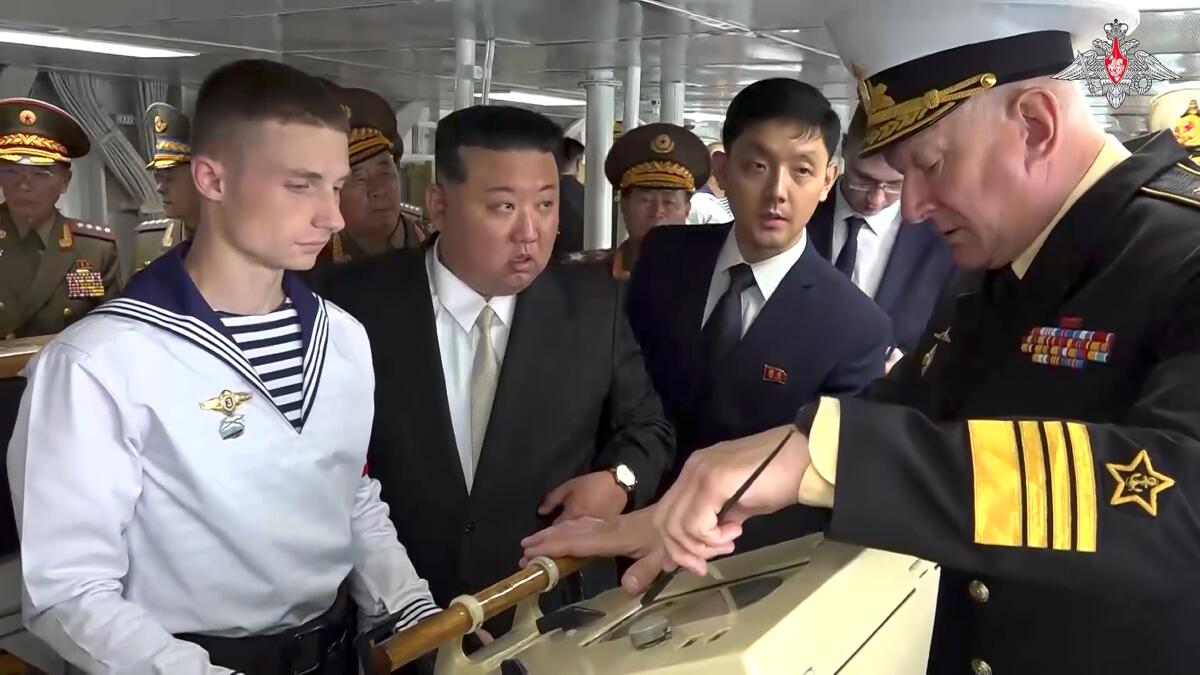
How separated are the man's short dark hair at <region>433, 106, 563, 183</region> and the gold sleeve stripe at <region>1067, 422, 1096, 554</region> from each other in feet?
4.30

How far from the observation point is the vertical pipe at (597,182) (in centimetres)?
498

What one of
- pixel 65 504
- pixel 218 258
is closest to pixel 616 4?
pixel 218 258

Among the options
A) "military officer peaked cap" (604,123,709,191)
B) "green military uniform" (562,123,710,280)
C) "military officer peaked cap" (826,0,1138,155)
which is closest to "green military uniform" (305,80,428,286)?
"green military uniform" (562,123,710,280)

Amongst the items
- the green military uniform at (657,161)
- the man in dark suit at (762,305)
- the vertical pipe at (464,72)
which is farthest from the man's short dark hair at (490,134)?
the vertical pipe at (464,72)

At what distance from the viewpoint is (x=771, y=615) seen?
89 centimetres

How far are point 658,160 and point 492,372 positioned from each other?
2120 millimetres

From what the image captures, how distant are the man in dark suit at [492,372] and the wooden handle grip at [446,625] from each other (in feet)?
2.01

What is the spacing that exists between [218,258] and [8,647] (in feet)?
3.59

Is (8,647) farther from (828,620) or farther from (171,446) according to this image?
(828,620)

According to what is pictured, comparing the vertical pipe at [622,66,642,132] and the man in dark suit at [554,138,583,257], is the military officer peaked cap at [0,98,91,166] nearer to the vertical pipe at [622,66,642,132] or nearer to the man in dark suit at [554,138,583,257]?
the man in dark suit at [554,138,583,257]

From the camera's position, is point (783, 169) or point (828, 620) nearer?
point (828, 620)

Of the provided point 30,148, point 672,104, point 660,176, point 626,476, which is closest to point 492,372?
point 626,476

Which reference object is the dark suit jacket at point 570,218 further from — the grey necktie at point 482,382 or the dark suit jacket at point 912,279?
the grey necktie at point 482,382

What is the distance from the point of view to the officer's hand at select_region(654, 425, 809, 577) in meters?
0.88
